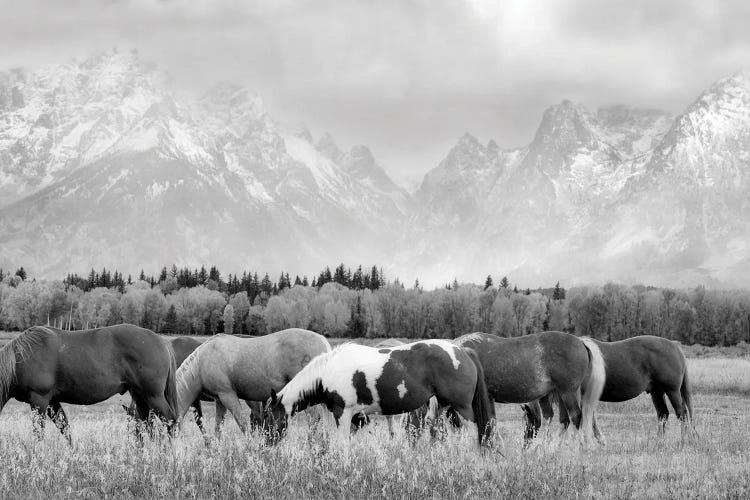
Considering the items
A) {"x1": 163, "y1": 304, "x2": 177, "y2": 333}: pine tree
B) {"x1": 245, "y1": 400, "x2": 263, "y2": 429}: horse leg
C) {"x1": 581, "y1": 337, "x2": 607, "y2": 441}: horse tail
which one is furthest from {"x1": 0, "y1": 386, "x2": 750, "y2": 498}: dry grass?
{"x1": 163, "y1": 304, "x2": 177, "y2": 333}: pine tree

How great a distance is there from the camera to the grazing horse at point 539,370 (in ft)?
59.9

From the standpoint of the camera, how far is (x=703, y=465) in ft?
47.4

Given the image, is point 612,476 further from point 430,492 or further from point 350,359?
point 350,359

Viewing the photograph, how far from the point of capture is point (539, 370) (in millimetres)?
18328

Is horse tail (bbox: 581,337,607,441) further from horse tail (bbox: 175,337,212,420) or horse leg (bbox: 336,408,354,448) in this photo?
horse tail (bbox: 175,337,212,420)

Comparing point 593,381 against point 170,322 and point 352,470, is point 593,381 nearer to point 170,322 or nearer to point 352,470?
point 352,470

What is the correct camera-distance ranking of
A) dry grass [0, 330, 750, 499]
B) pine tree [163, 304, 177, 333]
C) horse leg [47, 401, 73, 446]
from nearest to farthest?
dry grass [0, 330, 750, 499] → horse leg [47, 401, 73, 446] → pine tree [163, 304, 177, 333]

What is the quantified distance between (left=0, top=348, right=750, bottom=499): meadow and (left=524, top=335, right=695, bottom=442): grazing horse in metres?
3.36

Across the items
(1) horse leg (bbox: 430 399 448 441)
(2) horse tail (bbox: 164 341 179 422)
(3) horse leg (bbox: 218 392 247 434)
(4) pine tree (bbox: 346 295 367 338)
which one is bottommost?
(1) horse leg (bbox: 430 399 448 441)

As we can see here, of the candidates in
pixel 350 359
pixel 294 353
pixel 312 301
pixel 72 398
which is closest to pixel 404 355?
pixel 350 359

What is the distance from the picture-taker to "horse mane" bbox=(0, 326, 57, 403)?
16.9m

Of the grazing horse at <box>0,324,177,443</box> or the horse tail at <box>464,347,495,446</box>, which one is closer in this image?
the horse tail at <box>464,347,495,446</box>

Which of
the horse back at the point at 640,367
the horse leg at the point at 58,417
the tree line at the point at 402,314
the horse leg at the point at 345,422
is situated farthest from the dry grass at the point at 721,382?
the tree line at the point at 402,314

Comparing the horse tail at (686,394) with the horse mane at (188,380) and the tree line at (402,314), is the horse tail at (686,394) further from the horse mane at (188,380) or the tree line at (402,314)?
the tree line at (402,314)
